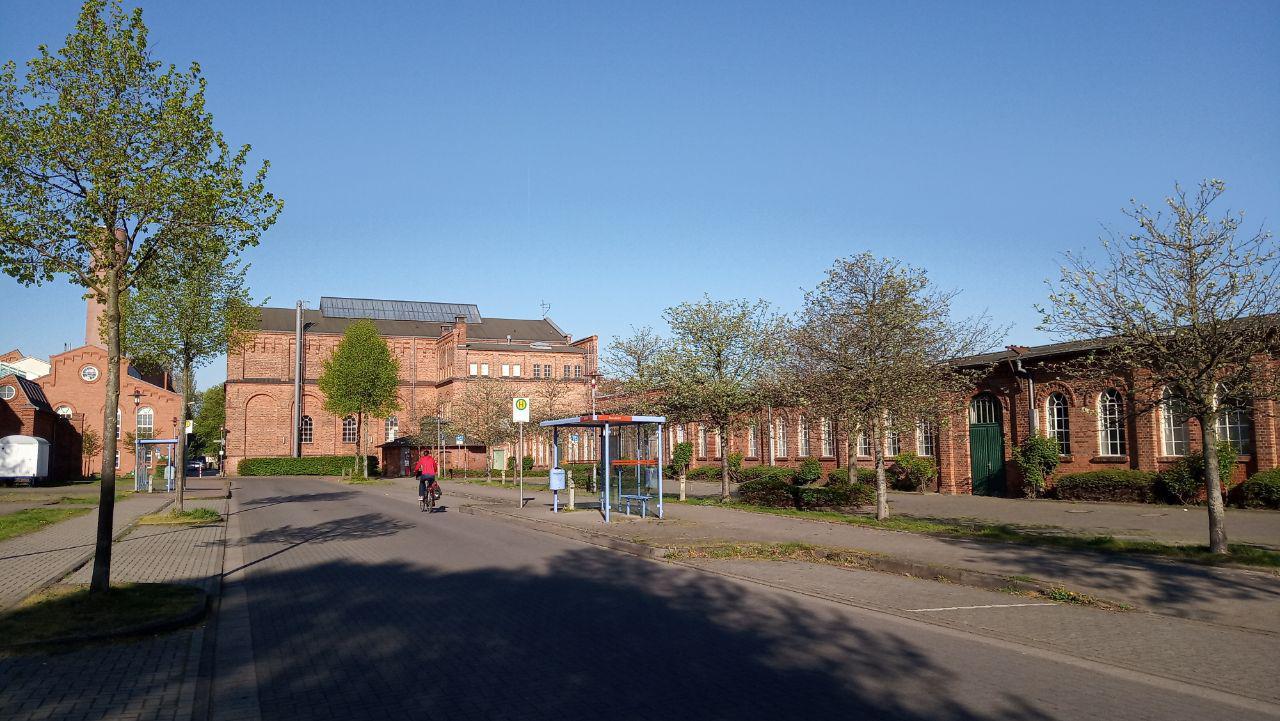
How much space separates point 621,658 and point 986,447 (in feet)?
Result: 84.3

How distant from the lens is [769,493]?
917 inches

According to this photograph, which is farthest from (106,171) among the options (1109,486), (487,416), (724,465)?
(487,416)

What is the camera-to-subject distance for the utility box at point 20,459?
1923 inches

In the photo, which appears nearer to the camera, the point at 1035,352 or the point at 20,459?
the point at 1035,352

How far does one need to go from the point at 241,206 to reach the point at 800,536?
36.6 ft

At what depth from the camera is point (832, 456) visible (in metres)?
36.3

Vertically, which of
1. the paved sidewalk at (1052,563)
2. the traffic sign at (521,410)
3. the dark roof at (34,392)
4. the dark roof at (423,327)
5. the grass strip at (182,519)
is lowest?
the paved sidewalk at (1052,563)

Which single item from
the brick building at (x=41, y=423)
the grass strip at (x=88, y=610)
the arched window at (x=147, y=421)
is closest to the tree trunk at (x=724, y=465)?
the grass strip at (x=88, y=610)

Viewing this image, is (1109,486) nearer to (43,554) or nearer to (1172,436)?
(1172,436)

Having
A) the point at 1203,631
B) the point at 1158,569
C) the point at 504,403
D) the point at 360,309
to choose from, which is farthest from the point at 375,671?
the point at 360,309

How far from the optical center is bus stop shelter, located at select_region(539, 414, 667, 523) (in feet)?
66.7

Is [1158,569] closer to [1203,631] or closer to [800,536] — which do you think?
[1203,631]

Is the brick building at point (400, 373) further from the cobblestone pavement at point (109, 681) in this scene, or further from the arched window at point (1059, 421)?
the cobblestone pavement at point (109, 681)

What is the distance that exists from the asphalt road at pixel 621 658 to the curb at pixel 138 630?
1.97ft
